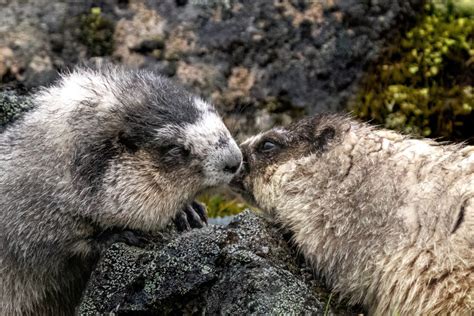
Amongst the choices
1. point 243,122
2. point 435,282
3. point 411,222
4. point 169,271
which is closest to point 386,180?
point 411,222

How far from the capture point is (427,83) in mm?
10539

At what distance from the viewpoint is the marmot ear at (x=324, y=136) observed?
709cm

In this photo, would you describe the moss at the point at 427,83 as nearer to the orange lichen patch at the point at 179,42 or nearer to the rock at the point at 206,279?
the orange lichen patch at the point at 179,42

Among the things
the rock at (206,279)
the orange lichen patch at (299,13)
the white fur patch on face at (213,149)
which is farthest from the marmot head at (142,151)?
the orange lichen patch at (299,13)

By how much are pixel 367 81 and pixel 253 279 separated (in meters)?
5.22

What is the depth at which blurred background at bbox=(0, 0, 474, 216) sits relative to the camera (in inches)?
393

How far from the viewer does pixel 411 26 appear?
34.9 ft

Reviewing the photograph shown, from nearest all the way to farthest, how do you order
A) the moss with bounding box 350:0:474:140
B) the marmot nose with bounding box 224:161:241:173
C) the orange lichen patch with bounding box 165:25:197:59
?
the marmot nose with bounding box 224:161:241:173 → the orange lichen patch with bounding box 165:25:197:59 → the moss with bounding box 350:0:474:140

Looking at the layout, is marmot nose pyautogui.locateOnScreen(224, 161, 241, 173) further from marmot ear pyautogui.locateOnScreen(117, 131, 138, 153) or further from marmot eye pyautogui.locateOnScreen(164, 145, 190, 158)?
marmot ear pyautogui.locateOnScreen(117, 131, 138, 153)

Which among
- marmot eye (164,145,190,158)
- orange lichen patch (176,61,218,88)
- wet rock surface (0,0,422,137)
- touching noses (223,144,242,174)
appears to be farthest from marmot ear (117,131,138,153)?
orange lichen patch (176,61,218,88)

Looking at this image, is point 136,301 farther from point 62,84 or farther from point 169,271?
point 62,84

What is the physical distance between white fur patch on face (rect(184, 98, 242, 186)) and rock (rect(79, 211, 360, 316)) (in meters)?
0.39

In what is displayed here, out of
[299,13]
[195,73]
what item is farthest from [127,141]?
[299,13]

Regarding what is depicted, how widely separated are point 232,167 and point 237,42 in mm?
4056
